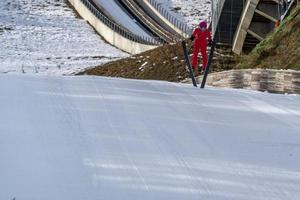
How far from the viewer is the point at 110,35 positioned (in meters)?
45.6

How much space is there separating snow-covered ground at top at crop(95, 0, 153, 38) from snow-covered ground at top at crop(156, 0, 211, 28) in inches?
166

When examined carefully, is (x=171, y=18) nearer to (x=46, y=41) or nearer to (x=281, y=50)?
(x=46, y=41)

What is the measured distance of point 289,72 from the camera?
13.7 meters

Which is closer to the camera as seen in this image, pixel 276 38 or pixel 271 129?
pixel 271 129

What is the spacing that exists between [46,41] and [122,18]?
11.1 meters

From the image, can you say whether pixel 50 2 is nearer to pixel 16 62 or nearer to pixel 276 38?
pixel 16 62

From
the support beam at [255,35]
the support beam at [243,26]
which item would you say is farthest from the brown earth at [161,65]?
the support beam at [255,35]

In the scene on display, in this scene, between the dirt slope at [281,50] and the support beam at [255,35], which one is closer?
the dirt slope at [281,50]

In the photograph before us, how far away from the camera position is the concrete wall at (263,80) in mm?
13602

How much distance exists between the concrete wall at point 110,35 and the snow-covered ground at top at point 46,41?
0.61 meters

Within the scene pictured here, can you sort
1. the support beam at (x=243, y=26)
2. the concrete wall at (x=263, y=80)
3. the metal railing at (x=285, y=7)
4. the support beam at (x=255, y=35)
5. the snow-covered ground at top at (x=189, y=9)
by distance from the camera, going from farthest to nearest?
the snow-covered ground at top at (x=189, y=9), the support beam at (x=255, y=35), the support beam at (x=243, y=26), the metal railing at (x=285, y=7), the concrete wall at (x=263, y=80)

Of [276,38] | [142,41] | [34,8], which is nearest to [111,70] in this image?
[276,38]

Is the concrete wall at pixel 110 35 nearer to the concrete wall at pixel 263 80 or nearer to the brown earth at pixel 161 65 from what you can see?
the brown earth at pixel 161 65

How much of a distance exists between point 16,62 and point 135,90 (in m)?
24.7
